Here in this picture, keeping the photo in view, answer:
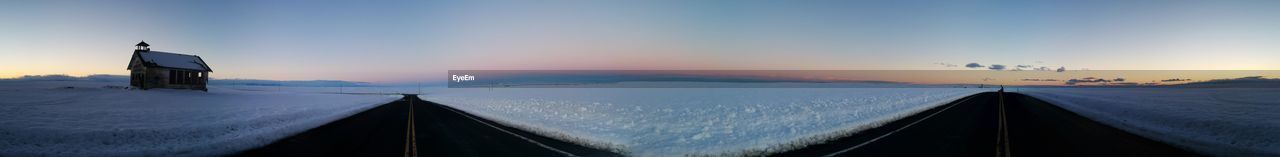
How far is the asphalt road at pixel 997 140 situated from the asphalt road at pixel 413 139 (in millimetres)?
10809

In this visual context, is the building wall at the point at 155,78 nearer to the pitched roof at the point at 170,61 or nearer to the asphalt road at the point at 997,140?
the pitched roof at the point at 170,61

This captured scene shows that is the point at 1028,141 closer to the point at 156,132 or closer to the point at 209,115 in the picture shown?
the point at 156,132

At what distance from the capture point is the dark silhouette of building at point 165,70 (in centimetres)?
4603

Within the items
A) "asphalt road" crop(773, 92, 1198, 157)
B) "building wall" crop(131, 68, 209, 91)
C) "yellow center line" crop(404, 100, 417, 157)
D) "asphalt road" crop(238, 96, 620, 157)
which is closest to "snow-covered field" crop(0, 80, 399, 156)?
"asphalt road" crop(238, 96, 620, 157)

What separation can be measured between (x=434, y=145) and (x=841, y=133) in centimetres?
2553

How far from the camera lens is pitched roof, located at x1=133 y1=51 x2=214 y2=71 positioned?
46.8 metres

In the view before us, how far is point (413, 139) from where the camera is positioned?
15.0 m

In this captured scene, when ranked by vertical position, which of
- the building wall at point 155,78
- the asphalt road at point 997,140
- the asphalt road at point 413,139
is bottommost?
the asphalt road at point 997,140

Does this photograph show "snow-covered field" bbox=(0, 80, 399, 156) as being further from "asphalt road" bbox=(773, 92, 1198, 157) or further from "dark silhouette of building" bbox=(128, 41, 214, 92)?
"asphalt road" bbox=(773, 92, 1198, 157)

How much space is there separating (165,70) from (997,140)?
54.4 m

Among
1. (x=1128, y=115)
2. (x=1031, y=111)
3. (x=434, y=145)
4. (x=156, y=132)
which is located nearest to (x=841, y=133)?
(x=1031, y=111)

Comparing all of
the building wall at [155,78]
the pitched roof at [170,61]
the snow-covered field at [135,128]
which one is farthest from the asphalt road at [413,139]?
the pitched roof at [170,61]

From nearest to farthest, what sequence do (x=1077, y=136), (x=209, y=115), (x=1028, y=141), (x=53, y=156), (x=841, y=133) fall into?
1. (x=53, y=156)
2. (x=1028, y=141)
3. (x=1077, y=136)
4. (x=209, y=115)
5. (x=841, y=133)

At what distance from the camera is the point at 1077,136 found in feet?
84.1
